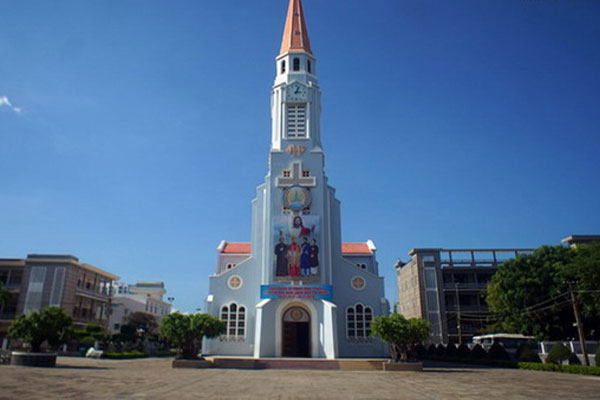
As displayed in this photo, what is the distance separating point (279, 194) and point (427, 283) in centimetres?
3045

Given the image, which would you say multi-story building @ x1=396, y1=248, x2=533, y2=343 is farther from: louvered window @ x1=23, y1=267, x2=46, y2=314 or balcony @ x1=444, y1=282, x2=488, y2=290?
louvered window @ x1=23, y1=267, x2=46, y2=314

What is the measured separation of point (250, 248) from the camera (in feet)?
132

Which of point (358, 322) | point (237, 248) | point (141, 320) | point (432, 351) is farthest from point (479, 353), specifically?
point (141, 320)

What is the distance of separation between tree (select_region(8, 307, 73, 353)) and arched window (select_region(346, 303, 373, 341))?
1812 cm

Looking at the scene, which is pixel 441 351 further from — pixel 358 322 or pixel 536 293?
pixel 358 322

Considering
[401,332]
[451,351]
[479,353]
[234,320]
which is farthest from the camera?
[451,351]

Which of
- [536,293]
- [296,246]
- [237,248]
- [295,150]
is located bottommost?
[536,293]

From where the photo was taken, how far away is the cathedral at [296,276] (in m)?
29.7

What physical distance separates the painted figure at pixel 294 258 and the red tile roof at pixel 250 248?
9.71 meters

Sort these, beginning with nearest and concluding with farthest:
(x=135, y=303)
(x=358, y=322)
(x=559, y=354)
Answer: (x=559, y=354) < (x=358, y=322) < (x=135, y=303)

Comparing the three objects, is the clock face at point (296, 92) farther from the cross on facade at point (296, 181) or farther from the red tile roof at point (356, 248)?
the red tile roof at point (356, 248)

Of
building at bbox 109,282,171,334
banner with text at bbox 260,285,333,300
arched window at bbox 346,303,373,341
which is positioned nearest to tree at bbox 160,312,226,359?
banner with text at bbox 260,285,333,300

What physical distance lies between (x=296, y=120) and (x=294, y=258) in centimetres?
1168

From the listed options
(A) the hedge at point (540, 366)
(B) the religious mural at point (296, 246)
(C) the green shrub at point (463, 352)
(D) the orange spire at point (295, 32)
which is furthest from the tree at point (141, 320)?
(A) the hedge at point (540, 366)
